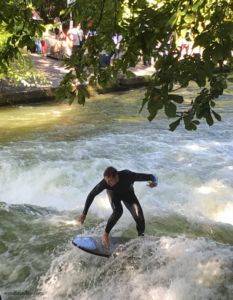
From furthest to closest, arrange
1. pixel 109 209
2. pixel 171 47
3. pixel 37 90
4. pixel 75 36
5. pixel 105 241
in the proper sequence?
pixel 75 36, pixel 37 90, pixel 109 209, pixel 105 241, pixel 171 47

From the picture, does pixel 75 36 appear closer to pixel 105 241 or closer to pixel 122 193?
pixel 122 193

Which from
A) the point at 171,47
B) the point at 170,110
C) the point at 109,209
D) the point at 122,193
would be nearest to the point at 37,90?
the point at 109,209

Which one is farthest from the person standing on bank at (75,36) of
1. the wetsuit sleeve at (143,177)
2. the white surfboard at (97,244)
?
the white surfboard at (97,244)

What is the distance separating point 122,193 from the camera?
4219 mm

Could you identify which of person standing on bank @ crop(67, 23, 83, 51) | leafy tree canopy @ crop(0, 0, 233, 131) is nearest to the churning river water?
leafy tree canopy @ crop(0, 0, 233, 131)

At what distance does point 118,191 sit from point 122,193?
7cm

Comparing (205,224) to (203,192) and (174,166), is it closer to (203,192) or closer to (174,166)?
(203,192)

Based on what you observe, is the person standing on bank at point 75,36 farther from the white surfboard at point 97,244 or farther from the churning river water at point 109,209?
the white surfboard at point 97,244

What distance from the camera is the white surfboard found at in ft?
13.3

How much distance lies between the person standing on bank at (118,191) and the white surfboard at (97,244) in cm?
7

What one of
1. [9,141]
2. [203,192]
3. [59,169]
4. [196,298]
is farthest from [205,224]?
[9,141]

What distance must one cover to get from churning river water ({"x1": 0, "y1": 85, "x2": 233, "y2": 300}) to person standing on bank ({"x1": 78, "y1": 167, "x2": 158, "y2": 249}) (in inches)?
13.5

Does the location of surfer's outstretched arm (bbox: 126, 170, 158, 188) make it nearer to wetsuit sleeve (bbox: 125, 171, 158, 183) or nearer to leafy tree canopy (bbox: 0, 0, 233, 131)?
wetsuit sleeve (bbox: 125, 171, 158, 183)

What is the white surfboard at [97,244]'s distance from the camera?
13.3 feet
